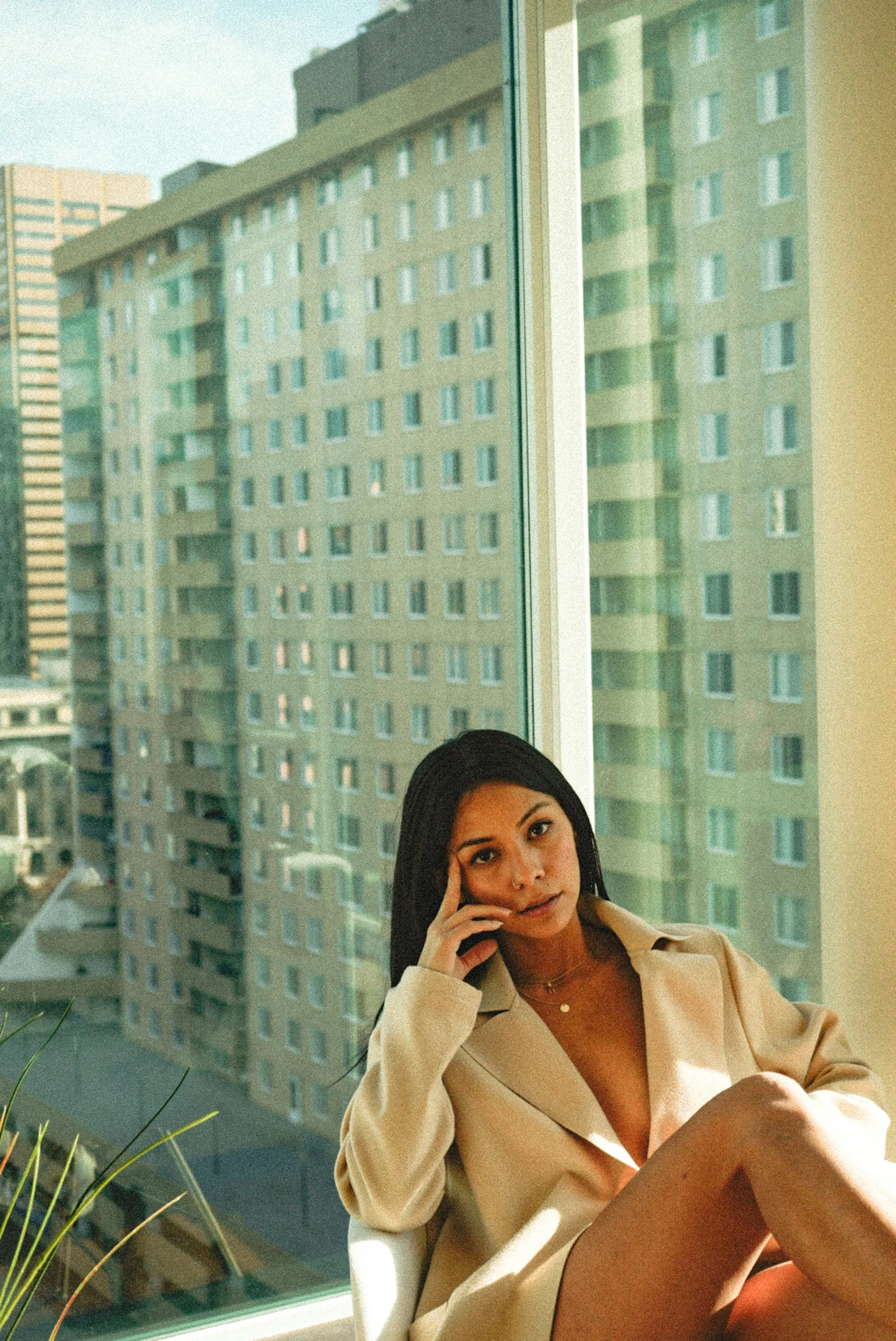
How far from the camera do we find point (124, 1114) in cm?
235

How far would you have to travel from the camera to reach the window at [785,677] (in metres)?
2.74

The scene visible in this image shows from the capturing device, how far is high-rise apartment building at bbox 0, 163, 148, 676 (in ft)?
7.35

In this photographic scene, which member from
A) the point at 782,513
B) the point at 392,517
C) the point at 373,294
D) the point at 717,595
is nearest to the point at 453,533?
the point at 392,517

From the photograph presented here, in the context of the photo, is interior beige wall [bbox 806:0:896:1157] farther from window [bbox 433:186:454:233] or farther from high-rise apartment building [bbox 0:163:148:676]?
high-rise apartment building [bbox 0:163:148:676]

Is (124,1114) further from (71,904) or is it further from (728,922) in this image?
(728,922)

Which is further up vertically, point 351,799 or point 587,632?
point 587,632

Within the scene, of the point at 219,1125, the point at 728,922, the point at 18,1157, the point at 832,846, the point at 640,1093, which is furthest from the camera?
the point at 728,922

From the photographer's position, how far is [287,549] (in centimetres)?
249

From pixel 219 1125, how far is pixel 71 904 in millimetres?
512

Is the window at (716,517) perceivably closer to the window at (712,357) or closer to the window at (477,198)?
the window at (712,357)

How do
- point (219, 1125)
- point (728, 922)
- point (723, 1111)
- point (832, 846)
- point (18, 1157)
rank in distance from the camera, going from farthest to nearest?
point (728, 922)
point (832, 846)
point (219, 1125)
point (18, 1157)
point (723, 1111)

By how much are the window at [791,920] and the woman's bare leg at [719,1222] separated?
1.10 meters

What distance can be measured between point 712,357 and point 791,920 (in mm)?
1189

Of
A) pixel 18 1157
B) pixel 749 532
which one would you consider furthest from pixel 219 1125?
pixel 749 532
